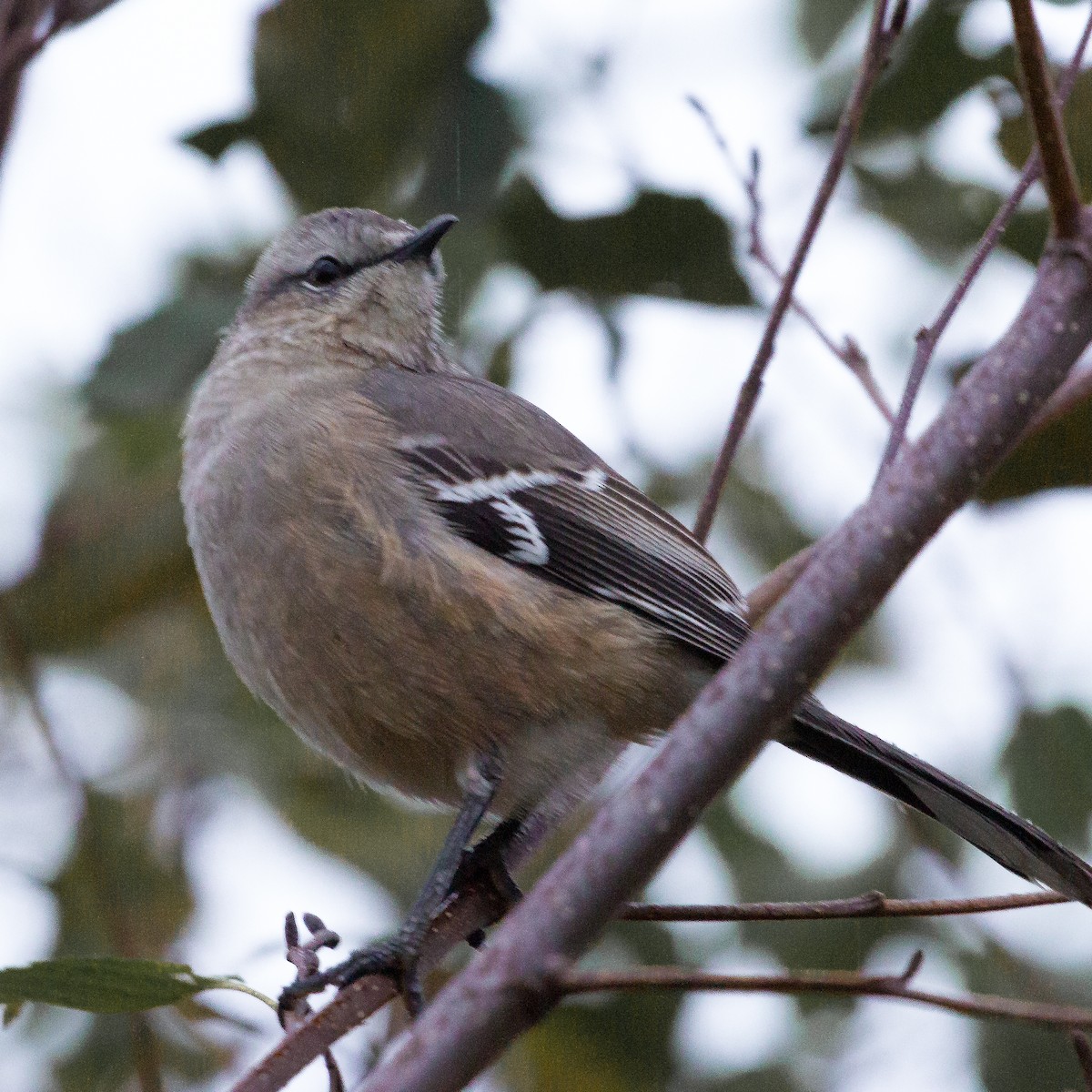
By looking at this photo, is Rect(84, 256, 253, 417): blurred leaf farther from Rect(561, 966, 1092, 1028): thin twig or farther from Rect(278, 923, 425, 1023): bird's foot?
Rect(561, 966, 1092, 1028): thin twig

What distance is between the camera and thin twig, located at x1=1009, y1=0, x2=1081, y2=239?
6.41ft

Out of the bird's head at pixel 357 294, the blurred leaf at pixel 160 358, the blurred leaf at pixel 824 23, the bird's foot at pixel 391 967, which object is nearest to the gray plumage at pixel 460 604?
the blurred leaf at pixel 160 358

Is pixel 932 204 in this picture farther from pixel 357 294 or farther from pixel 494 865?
pixel 494 865

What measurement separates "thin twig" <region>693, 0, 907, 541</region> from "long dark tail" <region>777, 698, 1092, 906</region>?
52 cm

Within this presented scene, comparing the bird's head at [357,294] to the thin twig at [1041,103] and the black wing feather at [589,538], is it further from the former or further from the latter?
the thin twig at [1041,103]

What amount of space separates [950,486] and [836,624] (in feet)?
0.73

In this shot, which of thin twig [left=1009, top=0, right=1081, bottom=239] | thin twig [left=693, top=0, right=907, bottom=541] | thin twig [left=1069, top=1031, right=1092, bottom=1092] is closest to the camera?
thin twig [left=1009, top=0, right=1081, bottom=239]

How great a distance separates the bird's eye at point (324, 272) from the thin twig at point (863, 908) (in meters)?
2.54

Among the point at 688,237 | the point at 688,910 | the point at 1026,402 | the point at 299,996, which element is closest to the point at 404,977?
the point at 299,996

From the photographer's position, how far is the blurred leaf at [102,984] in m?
2.37

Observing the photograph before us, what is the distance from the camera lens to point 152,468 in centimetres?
483

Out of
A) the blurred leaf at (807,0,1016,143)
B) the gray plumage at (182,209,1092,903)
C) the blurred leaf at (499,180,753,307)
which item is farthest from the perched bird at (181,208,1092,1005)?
the blurred leaf at (807,0,1016,143)

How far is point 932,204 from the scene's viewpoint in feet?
14.2

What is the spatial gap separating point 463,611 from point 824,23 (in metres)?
2.01
